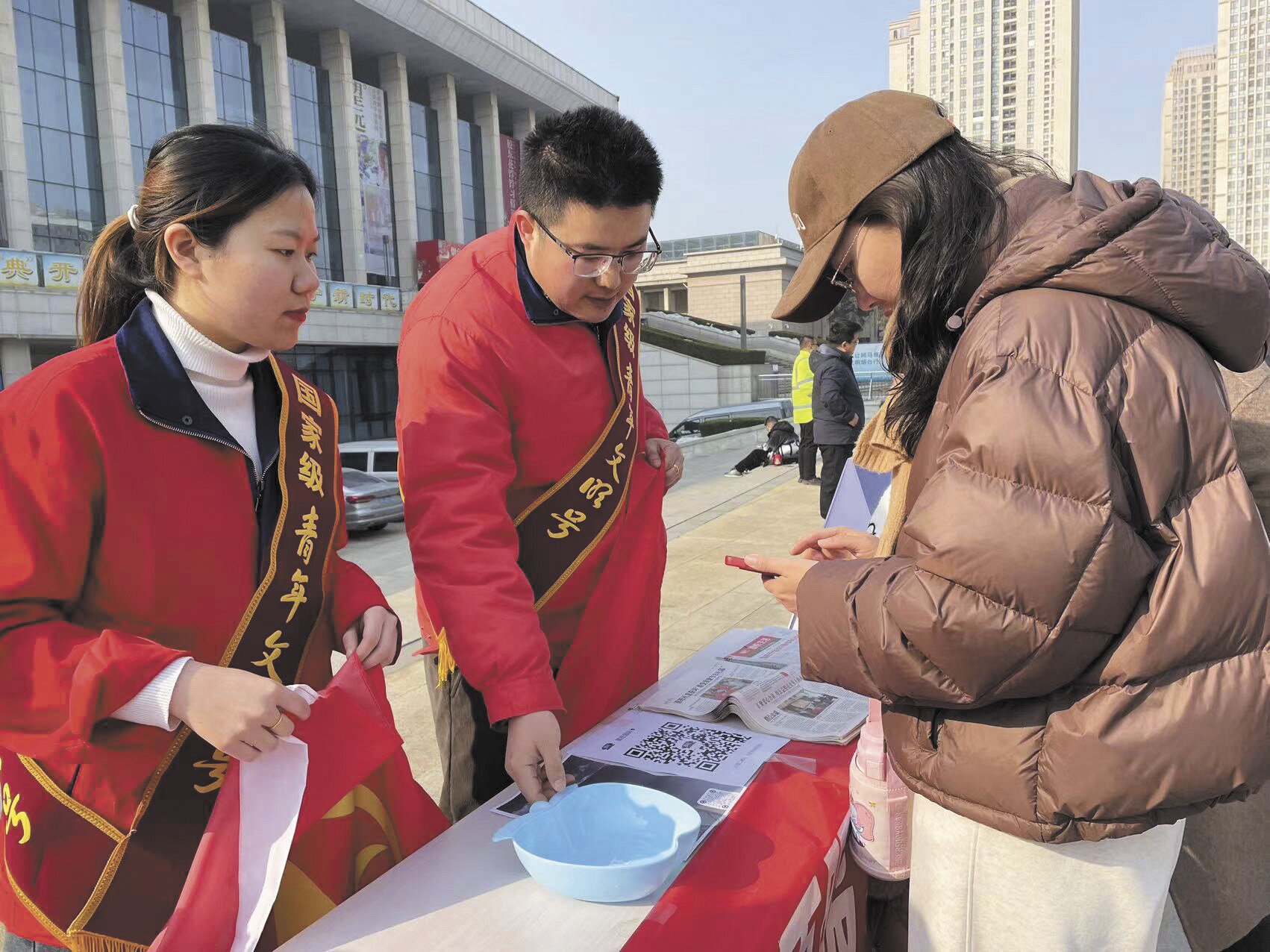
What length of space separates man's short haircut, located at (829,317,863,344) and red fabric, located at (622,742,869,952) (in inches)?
225

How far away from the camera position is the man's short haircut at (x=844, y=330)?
7023 millimetres

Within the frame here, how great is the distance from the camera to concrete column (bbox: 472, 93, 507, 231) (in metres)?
30.3

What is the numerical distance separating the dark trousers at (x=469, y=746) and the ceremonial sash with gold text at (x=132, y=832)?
42cm

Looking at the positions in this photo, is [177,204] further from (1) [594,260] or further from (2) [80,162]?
(2) [80,162]

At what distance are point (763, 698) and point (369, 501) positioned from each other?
27.9 feet

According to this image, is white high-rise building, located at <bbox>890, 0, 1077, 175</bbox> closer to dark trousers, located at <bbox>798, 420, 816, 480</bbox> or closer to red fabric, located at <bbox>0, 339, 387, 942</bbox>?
dark trousers, located at <bbox>798, 420, 816, 480</bbox>

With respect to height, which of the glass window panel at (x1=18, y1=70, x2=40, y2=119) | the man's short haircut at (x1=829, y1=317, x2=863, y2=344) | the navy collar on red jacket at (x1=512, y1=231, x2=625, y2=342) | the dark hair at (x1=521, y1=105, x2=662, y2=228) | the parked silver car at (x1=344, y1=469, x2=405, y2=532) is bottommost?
the parked silver car at (x1=344, y1=469, x2=405, y2=532)

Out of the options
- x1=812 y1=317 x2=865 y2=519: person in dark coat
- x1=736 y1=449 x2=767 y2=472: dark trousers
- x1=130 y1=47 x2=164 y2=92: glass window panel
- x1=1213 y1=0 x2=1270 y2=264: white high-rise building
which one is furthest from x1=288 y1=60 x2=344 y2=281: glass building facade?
x1=1213 y1=0 x2=1270 y2=264: white high-rise building

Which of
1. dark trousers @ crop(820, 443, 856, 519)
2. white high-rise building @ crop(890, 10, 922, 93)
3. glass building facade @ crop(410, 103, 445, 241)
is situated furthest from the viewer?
white high-rise building @ crop(890, 10, 922, 93)

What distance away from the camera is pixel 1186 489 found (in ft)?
3.34

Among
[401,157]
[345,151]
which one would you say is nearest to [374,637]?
[345,151]

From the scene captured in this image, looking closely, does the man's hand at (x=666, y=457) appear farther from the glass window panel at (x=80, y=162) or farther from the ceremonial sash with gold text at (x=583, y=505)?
the glass window panel at (x=80, y=162)

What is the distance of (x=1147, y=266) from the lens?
1001mm

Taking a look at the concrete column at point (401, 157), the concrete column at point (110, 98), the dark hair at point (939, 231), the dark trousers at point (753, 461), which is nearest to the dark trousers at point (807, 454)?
the dark trousers at point (753, 461)
